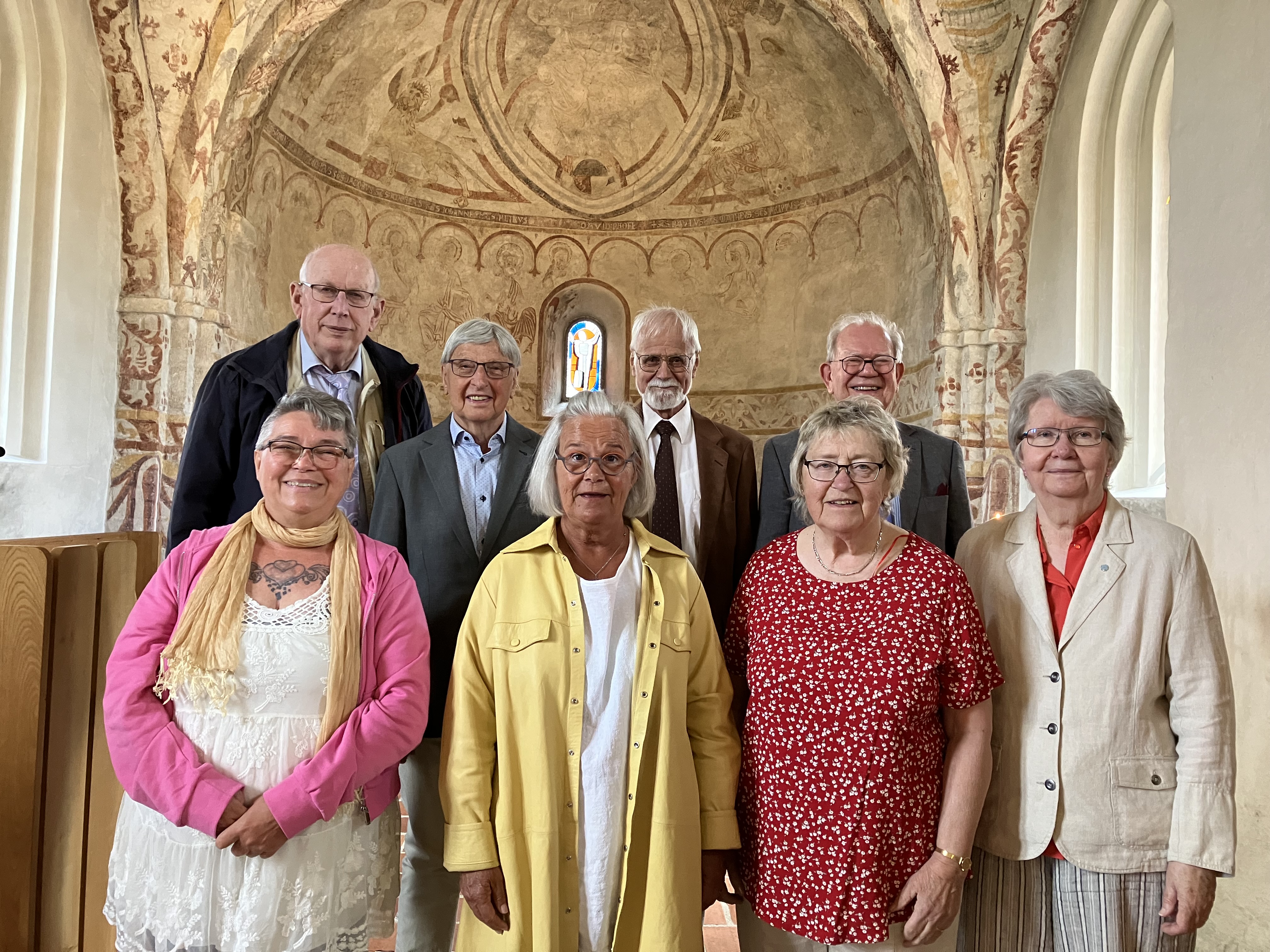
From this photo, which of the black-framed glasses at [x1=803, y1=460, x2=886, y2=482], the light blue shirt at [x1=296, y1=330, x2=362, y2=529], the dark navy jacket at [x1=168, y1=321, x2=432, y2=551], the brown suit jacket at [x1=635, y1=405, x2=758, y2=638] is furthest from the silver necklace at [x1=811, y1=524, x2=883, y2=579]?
the dark navy jacket at [x1=168, y1=321, x2=432, y2=551]

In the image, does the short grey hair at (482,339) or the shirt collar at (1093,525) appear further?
the short grey hair at (482,339)

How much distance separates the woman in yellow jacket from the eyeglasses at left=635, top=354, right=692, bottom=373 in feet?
3.55

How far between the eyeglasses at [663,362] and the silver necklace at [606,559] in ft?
3.37

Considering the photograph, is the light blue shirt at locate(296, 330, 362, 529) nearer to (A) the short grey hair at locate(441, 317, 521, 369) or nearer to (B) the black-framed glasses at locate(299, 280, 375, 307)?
(B) the black-framed glasses at locate(299, 280, 375, 307)

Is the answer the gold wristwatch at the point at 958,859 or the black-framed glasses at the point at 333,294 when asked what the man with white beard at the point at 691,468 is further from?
the gold wristwatch at the point at 958,859

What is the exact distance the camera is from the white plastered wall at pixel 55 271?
7395 millimetres

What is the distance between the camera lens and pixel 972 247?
28.5ft

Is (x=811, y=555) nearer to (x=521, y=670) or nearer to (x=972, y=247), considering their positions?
(x=521, y=670)

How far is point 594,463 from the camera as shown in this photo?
2326mm

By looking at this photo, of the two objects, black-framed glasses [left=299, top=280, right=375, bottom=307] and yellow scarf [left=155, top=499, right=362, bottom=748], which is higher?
black-framed glasses [left=299, top=280, right=375, bottom=307]

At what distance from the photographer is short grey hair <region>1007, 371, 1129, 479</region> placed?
221 cm

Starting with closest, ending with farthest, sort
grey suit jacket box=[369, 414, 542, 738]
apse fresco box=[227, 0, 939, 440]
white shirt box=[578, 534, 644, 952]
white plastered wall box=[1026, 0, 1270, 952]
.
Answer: white shirt box=[578, 534, 644, 952] → grey suit jacket box=[369, 414, 542, 738] → white plastered wall box=[1026, 0, 1270, 952] → apse fresco box=[227, 0, 939, 440]

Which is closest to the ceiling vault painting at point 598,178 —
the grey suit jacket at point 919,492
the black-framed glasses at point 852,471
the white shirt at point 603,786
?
the grey suit jacket at point 919,492

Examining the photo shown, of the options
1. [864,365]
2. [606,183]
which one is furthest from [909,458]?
[606,183]
